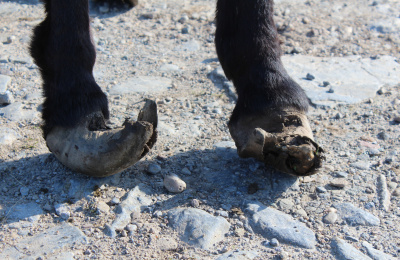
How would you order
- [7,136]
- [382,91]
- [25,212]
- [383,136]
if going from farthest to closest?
[382,91], [383,136], [7,136], [25,212]

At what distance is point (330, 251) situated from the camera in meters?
2.07

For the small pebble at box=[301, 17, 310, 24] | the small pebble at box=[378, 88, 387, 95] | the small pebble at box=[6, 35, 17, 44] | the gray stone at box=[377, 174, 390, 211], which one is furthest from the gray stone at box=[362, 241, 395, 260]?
the small pebble at box=[6, 35, 17, 44]

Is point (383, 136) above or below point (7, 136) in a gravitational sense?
above

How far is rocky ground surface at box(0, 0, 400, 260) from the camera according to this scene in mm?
2096

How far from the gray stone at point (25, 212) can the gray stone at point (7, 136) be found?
644 mm

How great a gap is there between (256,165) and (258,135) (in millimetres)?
408

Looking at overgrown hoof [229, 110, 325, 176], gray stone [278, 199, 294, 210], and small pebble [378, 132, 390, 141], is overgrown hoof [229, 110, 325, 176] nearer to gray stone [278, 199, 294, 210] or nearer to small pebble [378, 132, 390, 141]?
gray stone [278, 199, 294, 210]

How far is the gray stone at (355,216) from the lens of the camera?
2254 mm

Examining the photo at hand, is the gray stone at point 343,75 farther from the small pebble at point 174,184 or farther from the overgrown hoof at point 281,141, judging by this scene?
the small pebble at point 174,184

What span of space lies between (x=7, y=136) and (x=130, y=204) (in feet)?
3.39

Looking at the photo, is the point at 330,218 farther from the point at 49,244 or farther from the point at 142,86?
the point at 142,86

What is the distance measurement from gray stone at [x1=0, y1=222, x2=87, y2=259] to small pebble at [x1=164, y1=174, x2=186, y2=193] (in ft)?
1.67

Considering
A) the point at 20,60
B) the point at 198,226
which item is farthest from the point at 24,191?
the point at 20,60

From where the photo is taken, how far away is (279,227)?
219 centimetres
